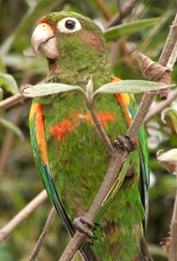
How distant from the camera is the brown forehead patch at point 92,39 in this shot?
8.37 ft

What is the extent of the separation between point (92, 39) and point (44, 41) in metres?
0.20

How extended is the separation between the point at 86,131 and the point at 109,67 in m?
0.33

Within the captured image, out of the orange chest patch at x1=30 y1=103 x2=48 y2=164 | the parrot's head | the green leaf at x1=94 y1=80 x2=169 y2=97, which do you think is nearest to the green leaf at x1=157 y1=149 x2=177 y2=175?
the green leaf at x1=94 y1=80 x2=169 y2=97

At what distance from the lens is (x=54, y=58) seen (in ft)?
8.18

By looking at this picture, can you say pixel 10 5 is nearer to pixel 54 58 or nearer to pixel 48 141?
pixel 54 58

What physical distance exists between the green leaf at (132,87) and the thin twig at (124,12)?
1064mm

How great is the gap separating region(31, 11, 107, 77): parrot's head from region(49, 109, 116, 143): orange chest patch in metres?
0.21

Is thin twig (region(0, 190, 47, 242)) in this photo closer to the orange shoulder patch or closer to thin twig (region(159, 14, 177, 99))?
the orange shoulder patch

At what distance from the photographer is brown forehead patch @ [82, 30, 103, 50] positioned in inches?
100

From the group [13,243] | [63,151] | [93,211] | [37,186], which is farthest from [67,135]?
[37,186]

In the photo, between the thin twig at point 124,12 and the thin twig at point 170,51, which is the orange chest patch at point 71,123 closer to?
the thin twig at point 124,12

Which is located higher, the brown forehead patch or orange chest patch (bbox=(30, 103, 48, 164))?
the brown forehead patch

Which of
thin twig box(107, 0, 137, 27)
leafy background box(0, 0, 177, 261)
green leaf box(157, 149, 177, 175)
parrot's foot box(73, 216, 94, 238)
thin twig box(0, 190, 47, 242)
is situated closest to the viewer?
green leaf box(157, 149, 177, 175)

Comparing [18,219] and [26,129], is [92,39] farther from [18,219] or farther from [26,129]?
[26,129]
